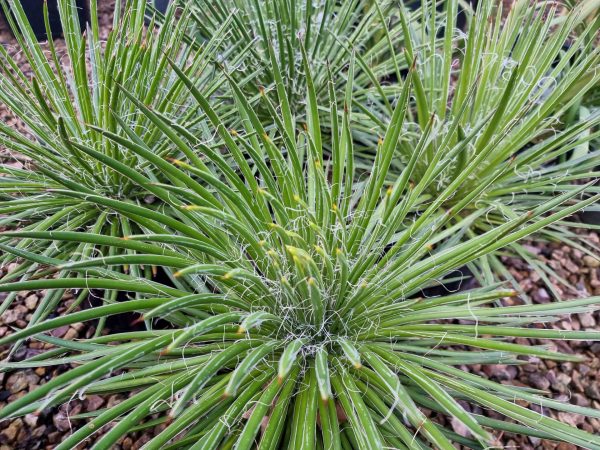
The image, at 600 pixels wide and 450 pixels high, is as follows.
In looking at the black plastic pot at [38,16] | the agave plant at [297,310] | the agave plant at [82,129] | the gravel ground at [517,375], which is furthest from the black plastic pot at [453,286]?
the black plastic pot at [38,16]

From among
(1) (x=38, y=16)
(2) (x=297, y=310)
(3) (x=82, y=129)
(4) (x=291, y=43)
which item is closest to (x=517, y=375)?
(2) (x=297, y=310)

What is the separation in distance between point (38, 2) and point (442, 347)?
83.2 inches

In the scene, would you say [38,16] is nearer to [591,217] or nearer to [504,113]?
[504,113]

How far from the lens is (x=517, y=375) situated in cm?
144

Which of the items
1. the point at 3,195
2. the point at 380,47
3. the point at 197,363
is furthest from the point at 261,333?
the point at 380,47

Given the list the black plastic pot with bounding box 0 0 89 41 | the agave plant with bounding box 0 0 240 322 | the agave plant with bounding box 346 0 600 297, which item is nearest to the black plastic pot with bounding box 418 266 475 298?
the agave plant with bounding box 346 0 600 297

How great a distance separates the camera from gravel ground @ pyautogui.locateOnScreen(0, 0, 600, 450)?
119 cm

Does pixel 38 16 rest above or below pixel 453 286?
above

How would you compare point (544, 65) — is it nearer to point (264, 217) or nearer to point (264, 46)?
point (264, 46)

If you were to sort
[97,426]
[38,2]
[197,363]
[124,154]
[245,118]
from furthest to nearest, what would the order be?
[38,2] → [124,154] → [245,118] → [197,363] → [97,426]

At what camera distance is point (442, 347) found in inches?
52.4

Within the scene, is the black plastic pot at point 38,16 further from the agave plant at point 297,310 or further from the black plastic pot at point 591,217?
the black plastic pot at point 591,217

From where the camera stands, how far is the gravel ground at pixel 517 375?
1192 mm

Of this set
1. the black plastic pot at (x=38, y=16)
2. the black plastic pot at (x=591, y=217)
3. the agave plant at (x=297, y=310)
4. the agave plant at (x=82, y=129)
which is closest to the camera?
the agave plant at (x=297, y=310)
